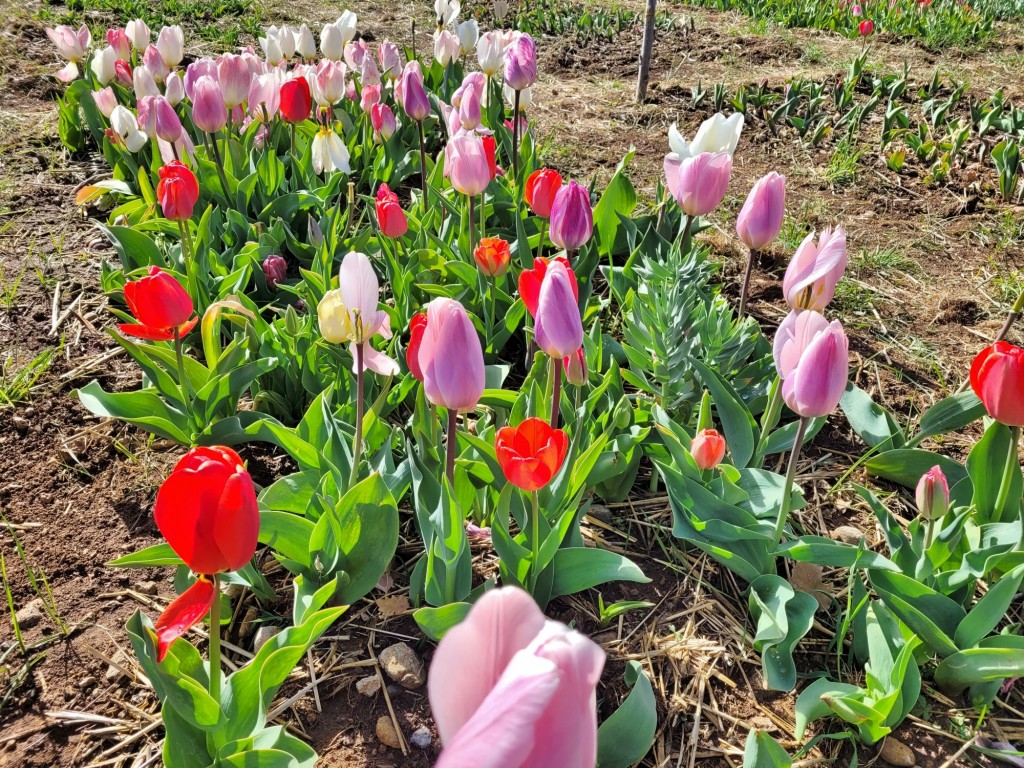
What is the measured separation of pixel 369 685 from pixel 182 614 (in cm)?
45

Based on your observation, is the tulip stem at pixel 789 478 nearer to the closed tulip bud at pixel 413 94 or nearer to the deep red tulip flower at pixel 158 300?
the deep red tulip flower at pixel 158 300

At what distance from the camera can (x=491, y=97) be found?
11.8 feet

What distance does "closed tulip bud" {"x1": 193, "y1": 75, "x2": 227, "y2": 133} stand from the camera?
2584mm

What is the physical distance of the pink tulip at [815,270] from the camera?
1.61m

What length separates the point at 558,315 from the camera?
1.39m

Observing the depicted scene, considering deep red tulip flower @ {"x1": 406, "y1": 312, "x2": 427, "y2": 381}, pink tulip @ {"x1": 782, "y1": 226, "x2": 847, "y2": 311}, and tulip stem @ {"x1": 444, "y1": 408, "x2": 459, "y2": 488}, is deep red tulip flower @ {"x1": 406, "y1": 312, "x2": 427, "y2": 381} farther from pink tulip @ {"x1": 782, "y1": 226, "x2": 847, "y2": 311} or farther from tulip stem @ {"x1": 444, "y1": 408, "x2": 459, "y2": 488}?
pink tulip @ {"x1": 782, "y1": 226, "x2": 847, "y2": 311}

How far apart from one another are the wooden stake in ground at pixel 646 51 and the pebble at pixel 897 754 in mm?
3816

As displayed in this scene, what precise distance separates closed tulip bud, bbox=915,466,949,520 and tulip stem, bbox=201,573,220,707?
122 centimetres

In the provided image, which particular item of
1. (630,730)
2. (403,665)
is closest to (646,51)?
(403,665)

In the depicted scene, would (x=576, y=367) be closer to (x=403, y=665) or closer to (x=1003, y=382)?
(x=403, y=665)

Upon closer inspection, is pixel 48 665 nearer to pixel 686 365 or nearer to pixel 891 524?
pixel 686 365

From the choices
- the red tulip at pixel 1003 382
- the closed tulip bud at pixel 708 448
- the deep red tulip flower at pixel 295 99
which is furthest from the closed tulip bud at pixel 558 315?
the deep red tulip flower at pixel 295 99

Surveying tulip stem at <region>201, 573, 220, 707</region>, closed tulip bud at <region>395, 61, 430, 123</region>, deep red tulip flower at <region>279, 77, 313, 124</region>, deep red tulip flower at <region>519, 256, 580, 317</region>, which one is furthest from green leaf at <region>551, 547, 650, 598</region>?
deep red tulip flower at <region>279, 77, 313, 124</region>

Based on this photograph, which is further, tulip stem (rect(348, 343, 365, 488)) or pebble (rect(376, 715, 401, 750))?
tulip stem (rect(348, 343, 365, 488))
